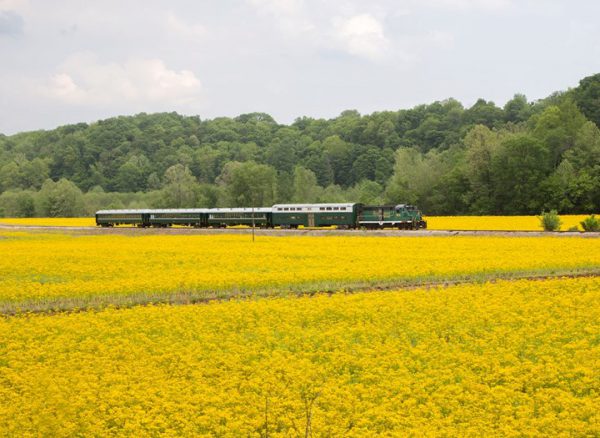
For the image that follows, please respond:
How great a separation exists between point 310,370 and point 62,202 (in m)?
130

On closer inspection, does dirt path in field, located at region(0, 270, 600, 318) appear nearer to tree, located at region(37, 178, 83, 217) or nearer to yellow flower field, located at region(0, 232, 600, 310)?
yellow flower field, located at region(0, 232, 600, 310)

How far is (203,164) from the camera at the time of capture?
17550 cm

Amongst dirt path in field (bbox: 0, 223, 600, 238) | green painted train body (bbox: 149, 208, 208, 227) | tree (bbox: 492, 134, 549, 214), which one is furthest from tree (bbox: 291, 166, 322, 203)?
dirt path in field (bbox: 0, 223, 600, 238)

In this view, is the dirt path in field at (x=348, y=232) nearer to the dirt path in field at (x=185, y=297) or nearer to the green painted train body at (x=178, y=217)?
the green painted train body at (x=178, y=217)

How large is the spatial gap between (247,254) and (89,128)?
166402 mm

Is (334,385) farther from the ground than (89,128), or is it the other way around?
(89,128)

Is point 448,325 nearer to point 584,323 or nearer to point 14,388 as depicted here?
point 584,323

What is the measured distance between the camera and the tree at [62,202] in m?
133

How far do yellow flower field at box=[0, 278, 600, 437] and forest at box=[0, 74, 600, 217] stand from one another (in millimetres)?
69081

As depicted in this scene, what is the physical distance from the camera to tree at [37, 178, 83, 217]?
13262 cm

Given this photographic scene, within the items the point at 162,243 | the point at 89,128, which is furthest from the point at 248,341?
the point at 89,128

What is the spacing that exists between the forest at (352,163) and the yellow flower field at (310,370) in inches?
2720

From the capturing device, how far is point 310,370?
1257 centimetres

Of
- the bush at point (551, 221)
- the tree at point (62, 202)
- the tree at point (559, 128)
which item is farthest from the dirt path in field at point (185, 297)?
the tree at point (62, 202)
